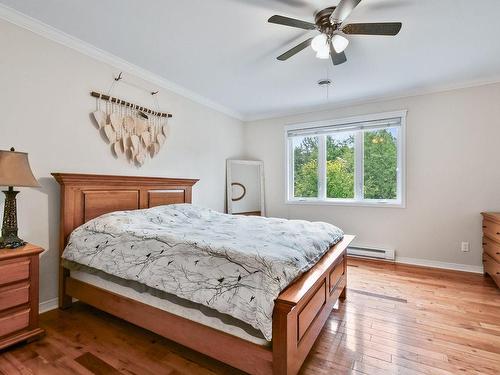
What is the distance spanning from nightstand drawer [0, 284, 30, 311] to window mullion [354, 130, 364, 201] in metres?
3.95

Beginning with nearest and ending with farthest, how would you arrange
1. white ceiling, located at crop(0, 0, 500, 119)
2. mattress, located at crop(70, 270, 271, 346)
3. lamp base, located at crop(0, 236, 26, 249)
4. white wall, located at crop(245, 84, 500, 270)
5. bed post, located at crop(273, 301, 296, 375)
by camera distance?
bed post, located at crop(273, 301, 296, 375) → mattress, located at crop(70, 270, 271, 346) → lamp base, located at crop(0, 236, 26, 249) → white ceiling, located at crop(0, 0, 500, 119) → white wall, located at crop(245, 84, 500, 270)

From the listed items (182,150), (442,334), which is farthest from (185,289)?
(182,150)

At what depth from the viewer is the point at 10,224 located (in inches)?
73.5

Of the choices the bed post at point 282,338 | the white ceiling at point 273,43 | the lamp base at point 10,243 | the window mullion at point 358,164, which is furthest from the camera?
the window mullion at point 358,164

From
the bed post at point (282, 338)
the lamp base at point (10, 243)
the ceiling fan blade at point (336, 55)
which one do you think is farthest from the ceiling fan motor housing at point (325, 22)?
the lamp base at point (10, 243)

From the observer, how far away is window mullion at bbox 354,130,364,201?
4.02 m

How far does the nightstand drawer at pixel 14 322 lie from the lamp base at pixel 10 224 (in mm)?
451

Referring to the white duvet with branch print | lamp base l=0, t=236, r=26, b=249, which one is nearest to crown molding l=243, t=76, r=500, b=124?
the white duvet with branch print

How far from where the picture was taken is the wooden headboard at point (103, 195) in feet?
7.44

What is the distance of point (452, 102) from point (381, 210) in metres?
1.65

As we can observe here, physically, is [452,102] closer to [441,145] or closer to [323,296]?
[441,145]

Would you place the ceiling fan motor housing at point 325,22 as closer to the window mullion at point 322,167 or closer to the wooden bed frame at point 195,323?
the wooden bed frame at point 195,323

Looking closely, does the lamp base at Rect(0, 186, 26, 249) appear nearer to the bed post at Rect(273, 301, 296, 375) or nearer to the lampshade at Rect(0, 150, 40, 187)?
the lampshade at Rect(0, 150, 40, 187)

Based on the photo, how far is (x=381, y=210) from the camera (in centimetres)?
382
